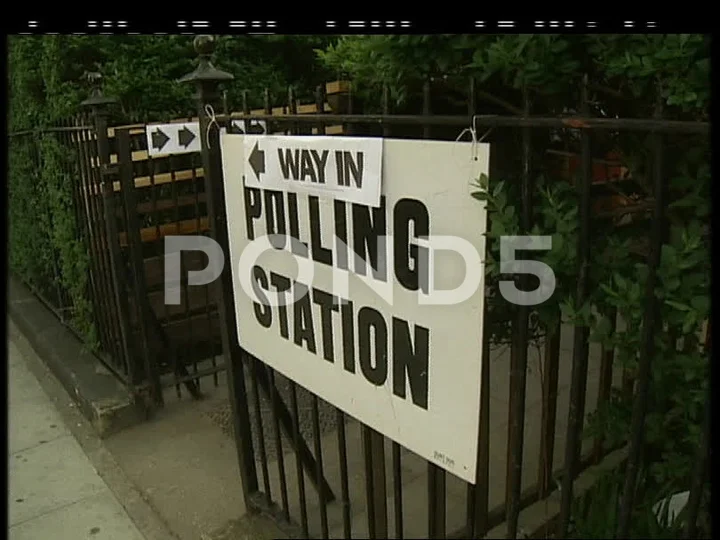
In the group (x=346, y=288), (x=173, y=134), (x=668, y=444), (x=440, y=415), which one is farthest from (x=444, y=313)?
(x=173, y=134)

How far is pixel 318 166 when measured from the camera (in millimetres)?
2143

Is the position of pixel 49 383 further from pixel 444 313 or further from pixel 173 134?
pixel 444 313

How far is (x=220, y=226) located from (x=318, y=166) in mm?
819

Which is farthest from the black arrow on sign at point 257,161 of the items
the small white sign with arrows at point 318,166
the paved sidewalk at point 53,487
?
the paved sidewalk at point 53,487

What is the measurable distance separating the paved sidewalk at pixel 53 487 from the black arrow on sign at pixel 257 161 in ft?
5.96

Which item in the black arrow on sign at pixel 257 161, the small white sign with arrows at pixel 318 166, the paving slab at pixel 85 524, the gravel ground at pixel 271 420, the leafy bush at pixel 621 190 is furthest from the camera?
the gravel ground at pixel 271 420

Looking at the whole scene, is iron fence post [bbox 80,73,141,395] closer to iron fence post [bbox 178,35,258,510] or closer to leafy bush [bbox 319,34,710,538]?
iron fence post [bbox 178,35,258,510]

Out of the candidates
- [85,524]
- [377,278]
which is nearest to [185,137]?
[85,524]

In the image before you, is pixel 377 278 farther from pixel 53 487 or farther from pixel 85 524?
pixel 53 487

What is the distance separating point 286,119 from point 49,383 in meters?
3.60

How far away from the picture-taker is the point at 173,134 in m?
4.17

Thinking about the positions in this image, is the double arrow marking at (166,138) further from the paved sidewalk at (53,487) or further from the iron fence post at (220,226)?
the paved sidewalk at (53,487)

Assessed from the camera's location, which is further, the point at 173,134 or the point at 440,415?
the point at 173,134

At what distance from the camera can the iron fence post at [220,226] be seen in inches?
108
